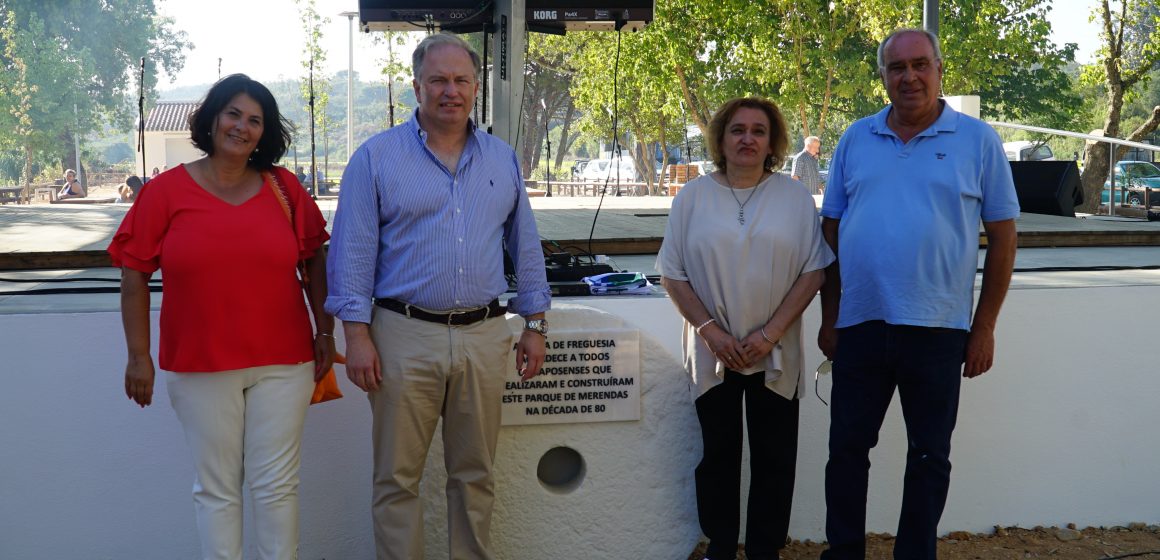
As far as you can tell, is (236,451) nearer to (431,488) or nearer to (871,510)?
(431,488)

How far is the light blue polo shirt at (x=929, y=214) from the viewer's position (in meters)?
3.19

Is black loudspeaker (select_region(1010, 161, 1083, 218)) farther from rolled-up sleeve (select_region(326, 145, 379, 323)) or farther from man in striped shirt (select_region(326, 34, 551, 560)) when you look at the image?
rolled-up sleeve (select_region(326, 145, 379, 323))

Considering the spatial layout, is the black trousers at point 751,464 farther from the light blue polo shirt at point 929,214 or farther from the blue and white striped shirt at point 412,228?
the blue and white striped shirt at point 412,228

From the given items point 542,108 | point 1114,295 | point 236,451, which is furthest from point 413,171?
point 542,108

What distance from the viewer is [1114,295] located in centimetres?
457

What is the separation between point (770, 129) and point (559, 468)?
5.04ft

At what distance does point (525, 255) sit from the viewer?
131 inches

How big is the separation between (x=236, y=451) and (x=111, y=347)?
1.10 m

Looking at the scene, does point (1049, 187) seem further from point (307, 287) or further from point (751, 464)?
point (307, 287)

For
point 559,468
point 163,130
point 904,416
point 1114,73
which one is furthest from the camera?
point 163,130

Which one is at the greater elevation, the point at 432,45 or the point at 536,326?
the point at 432,45

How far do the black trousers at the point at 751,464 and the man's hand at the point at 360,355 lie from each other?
1129 mm

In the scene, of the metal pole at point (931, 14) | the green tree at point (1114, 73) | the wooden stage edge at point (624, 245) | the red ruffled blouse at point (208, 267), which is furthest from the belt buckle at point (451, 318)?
the green tree at point (1114, 73)

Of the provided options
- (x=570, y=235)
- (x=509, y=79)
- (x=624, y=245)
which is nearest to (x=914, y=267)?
(x=509, y=79)
